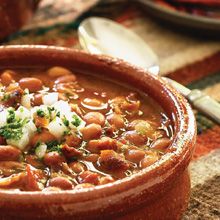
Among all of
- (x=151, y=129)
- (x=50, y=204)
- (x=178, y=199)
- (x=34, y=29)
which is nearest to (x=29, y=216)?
(x=50, y=204)

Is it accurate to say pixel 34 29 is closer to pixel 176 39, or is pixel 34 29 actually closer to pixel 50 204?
pixel 176 39

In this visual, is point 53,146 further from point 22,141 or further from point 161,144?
point 161,144

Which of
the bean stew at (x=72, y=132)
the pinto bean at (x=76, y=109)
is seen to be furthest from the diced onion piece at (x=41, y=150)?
the pinto bean at (x=76, y=109)

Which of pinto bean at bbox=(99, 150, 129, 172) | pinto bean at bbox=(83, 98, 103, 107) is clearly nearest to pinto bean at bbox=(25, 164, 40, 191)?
pinto bean at bbox=(99, 150, 129, 172)

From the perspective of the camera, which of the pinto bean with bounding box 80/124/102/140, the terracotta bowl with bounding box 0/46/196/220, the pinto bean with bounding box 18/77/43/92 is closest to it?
the terracotta bowl with bounding box 0/46/196/220

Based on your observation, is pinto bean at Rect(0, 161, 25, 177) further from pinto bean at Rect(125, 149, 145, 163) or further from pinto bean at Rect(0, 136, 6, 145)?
pinto bean at Rect(125, 149, 145, 163)
